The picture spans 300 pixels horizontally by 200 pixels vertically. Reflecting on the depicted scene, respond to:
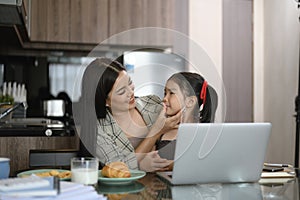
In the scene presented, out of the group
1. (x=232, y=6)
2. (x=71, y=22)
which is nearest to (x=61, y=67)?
(x=71, y=22)

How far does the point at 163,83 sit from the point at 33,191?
0.71 metres

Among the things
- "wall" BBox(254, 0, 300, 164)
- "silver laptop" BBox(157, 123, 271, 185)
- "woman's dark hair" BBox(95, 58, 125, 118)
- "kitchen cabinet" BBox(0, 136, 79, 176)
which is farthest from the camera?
"wall" BBox(254, 0, 300, 164)

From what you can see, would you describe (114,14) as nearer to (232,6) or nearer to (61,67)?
(61,67)

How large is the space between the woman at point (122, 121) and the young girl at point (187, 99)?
0.03 meters

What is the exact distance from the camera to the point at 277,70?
148 inches

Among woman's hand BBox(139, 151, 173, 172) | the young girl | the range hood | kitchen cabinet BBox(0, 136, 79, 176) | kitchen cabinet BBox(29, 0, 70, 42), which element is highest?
kitchen cabinet BBox(29, 0, 70, 42)

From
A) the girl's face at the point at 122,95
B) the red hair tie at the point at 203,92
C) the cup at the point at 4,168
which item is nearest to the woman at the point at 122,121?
the girl's face at the point at 122,95

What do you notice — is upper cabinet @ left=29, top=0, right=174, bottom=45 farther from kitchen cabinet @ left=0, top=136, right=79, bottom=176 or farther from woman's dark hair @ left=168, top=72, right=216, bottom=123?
woman's dark hair @ left=168, top=72, right=216, bottom=123

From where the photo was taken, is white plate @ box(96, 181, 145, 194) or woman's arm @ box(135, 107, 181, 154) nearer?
white plate @ box(96, 181, 145, 194)


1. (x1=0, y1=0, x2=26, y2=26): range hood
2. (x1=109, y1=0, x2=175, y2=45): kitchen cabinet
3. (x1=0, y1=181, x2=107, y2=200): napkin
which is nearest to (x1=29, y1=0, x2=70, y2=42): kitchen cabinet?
(x1=109, y1=0, x2=175, y2=45): kitchen cabinet

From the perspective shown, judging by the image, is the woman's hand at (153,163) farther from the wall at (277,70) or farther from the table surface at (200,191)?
the wall at (277,70)

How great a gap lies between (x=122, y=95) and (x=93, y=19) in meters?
2.11

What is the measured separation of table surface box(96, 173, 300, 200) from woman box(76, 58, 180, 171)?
6.5 inches

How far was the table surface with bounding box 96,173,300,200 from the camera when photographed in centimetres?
114
